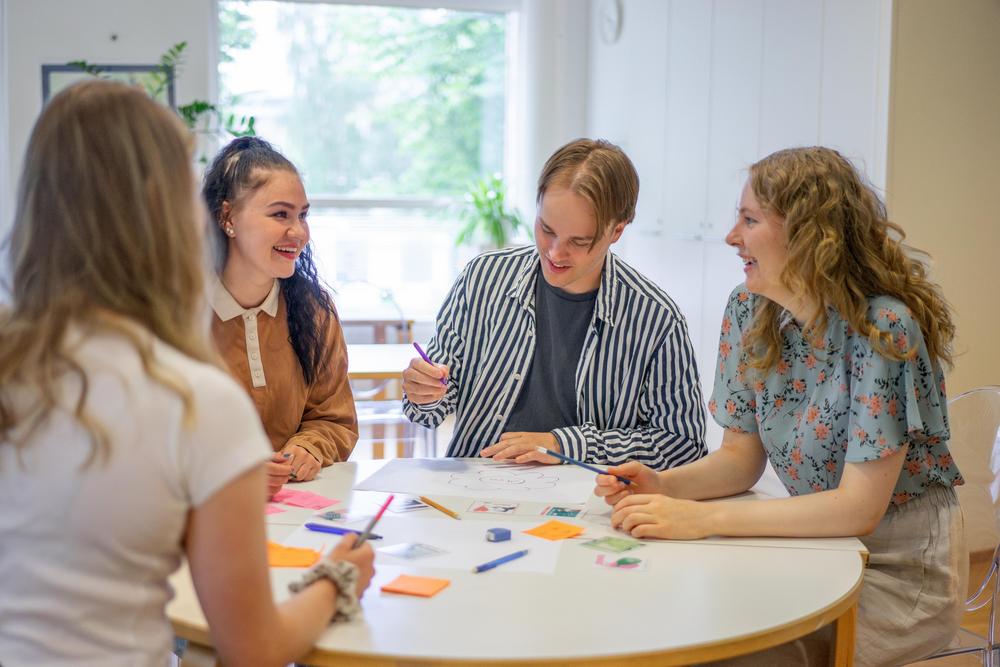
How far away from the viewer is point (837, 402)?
174cm

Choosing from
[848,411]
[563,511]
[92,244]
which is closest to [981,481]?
[848,411]

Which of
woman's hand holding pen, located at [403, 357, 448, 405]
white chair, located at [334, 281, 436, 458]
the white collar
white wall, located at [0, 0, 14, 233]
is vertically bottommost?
white chair, located at [334, 281, 436, 458]

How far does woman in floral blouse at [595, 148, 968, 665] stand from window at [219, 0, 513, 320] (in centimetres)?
460

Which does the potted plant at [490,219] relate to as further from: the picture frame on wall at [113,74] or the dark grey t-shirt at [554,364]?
the dark grey t-shirt at [554,364]

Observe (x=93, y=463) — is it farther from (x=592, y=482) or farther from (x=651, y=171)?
(x=651, y=171)

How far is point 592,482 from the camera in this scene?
195 cm

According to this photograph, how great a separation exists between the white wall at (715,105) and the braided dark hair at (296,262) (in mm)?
2027

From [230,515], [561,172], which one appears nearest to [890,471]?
[561,172]

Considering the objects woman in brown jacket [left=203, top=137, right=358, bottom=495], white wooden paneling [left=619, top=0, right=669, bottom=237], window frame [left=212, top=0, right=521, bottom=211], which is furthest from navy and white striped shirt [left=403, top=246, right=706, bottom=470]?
window frame [left=212, top=0, right=521, bottom=211]

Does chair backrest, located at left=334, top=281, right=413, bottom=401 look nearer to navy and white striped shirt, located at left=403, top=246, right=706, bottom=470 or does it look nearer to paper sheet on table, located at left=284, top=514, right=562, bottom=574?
navy and white striped shirt, located at left=403, top=246, right=706, bottom=470

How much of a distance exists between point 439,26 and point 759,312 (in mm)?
4997

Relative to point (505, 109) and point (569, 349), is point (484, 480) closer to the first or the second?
point (569, 349)

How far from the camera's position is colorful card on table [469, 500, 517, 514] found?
1745 mm

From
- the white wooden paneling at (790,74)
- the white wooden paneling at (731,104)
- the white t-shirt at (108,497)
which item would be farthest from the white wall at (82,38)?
the white t-shirt at (108,497)
